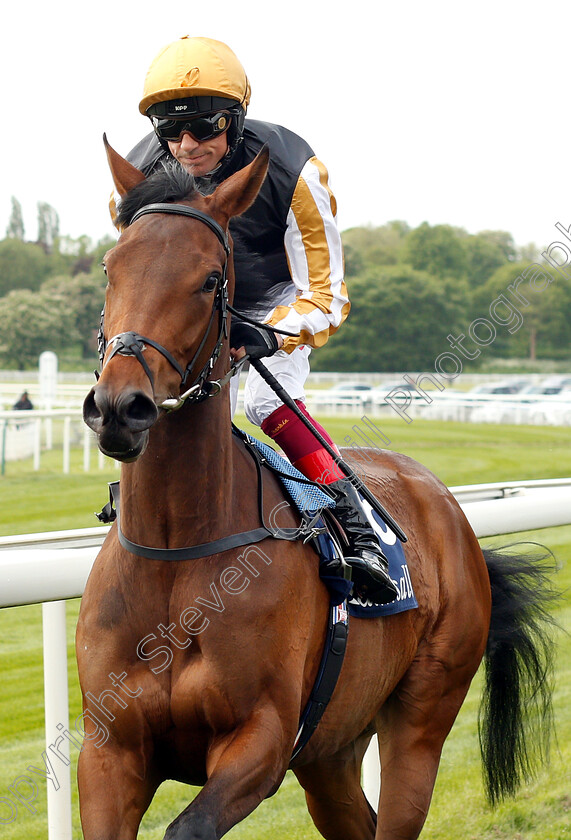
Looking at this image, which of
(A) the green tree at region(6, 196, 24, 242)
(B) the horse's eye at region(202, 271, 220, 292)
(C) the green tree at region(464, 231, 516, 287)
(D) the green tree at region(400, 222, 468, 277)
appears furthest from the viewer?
(A) the green tree at region(6, 196, 24, 242)

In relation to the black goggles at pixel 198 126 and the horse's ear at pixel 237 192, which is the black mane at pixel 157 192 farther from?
the black goggles at pixel 198 126

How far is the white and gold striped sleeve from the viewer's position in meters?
2.59

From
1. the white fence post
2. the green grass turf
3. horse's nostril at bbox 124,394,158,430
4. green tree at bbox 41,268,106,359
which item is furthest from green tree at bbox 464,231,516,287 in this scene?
horse's nostril at bbox 124,394,158,430

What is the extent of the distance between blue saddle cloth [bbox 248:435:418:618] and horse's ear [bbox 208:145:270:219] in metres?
0.66

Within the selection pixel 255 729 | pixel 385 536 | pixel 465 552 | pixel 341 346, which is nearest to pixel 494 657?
pixel 465 552

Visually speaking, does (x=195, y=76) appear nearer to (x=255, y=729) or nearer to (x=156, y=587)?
(x=156, y=587)

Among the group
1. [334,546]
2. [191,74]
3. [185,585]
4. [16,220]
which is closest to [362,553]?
[334,546]

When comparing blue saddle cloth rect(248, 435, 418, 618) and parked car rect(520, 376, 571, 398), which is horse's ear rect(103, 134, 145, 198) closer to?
blue saddle cloth rect(248, 435, 418, 618)

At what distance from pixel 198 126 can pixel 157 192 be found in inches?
16.5

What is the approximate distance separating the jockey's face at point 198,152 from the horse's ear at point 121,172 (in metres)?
0.28

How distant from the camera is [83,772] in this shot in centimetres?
215

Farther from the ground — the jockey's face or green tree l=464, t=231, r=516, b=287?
green tree l=464, t=231, r=516, b=287

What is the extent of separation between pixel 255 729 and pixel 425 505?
50.6 inches

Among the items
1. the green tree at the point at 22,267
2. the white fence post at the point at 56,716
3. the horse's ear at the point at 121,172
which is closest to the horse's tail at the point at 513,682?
the white fence post at the point at 56,716
